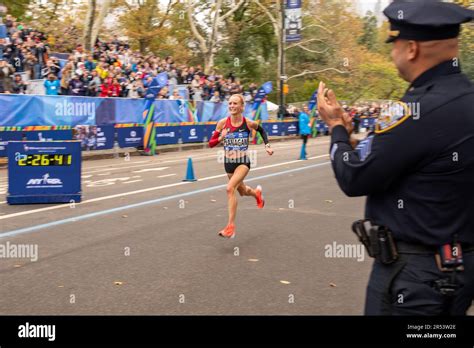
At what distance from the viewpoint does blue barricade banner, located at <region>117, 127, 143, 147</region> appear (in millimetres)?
21406

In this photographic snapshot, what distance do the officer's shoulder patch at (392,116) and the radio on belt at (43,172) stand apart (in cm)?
892

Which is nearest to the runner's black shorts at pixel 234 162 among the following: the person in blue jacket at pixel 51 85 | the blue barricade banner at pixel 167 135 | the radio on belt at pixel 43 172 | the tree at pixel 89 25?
the radio on belt at pixel 43 172

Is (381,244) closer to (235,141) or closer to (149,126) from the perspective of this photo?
(235,141)

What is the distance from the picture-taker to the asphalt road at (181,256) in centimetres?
490

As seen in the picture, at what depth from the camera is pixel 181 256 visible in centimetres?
656

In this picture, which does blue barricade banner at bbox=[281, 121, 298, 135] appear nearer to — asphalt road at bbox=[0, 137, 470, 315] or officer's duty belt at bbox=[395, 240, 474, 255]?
asphalt road at bbox=[0, 137, 470, 315]

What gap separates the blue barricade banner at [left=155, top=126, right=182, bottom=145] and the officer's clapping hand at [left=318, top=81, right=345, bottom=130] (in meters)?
21.5

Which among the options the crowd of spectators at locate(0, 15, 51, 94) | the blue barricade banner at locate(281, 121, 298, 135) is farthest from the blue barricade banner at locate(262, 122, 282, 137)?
the crowd of spectators at locate(0, 15, 51, 94)

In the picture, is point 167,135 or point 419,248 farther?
point 167,135

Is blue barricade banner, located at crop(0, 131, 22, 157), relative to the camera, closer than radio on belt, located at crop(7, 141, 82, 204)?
No

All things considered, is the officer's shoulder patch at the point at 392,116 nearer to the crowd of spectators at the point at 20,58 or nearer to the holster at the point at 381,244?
the holster at the point at 381,244

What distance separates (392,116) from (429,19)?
40cm

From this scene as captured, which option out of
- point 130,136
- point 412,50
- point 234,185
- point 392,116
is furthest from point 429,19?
point 130,136
